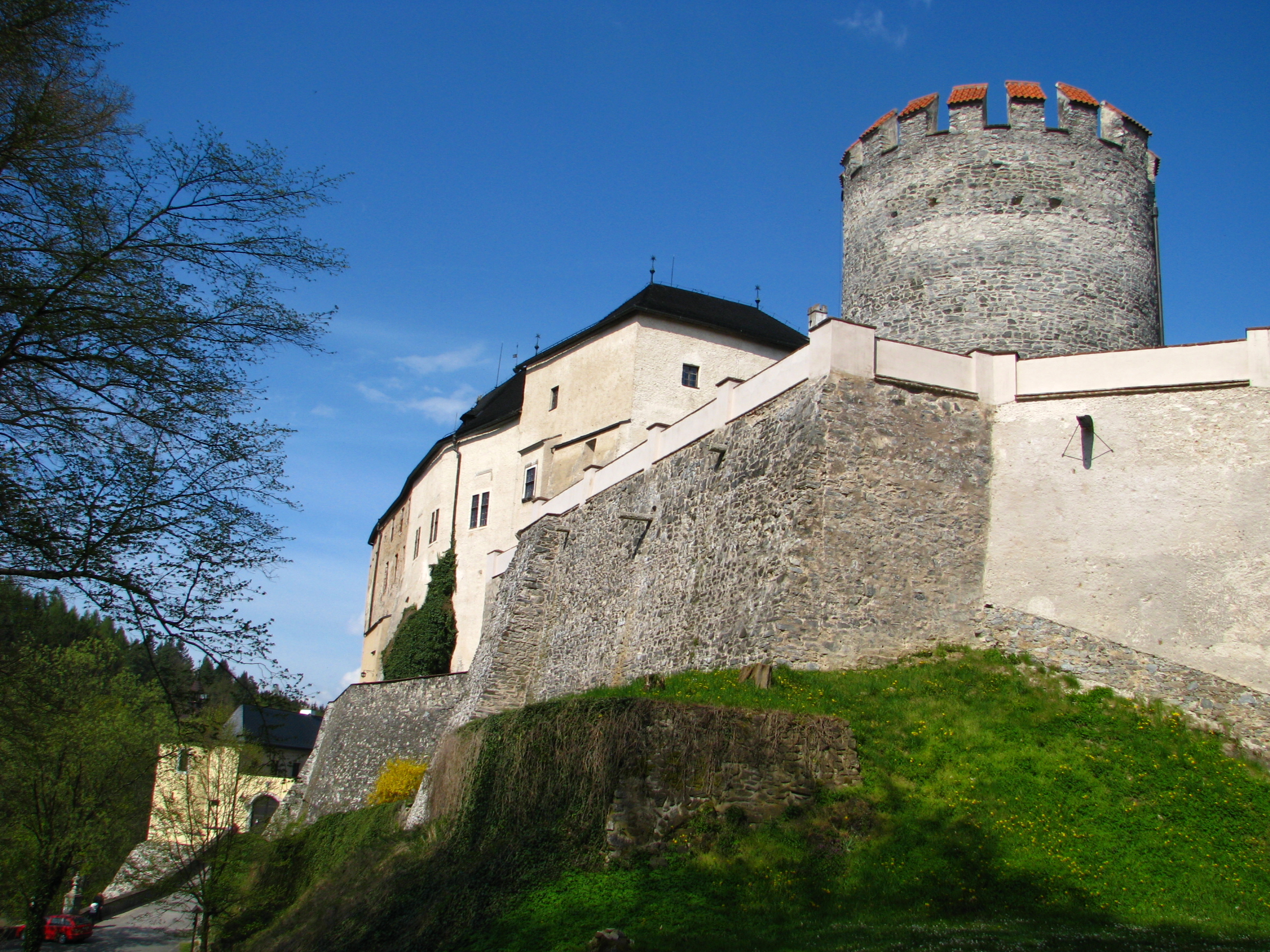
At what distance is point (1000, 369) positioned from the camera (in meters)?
17.8

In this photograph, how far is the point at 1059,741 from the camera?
13.8m

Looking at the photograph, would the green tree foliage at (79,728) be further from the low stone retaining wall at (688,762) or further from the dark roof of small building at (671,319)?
the dark roof of small building at (671,319)

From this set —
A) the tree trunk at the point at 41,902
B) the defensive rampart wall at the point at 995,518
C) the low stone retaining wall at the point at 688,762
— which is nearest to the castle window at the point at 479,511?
the tree trunk at the point at 41,902

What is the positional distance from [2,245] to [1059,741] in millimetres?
12880

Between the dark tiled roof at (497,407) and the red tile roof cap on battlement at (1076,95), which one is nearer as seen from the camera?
the red tile roof cap on battlement at (1076,95)

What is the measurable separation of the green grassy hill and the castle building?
114 centimetres

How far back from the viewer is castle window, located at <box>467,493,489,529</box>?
3528cm

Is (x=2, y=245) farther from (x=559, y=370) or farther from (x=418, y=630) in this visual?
(x=418, y=630)

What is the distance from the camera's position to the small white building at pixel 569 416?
1182 inches

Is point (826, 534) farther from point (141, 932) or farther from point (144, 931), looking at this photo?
point (144, 931)

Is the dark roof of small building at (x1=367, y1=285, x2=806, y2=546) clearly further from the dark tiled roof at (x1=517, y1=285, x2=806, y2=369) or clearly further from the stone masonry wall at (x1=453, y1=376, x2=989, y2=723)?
the stone masonry wall at (x1=453, y1=376, x2=989, y2=723)

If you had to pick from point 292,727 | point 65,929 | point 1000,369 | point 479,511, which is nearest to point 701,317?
point 479,511

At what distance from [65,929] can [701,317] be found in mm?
28599

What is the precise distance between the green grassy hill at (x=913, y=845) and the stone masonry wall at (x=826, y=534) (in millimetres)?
839
